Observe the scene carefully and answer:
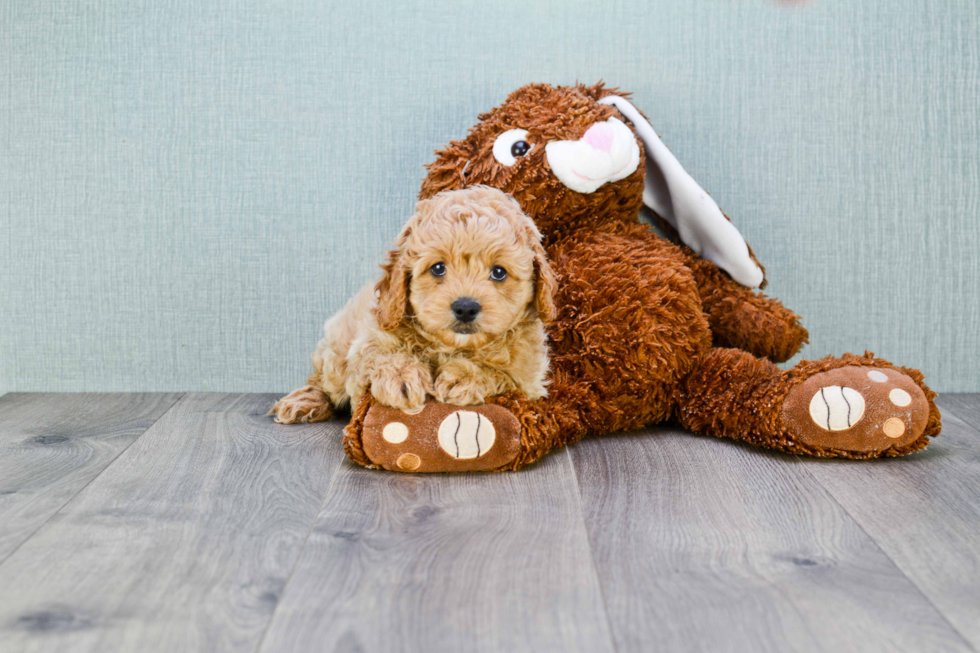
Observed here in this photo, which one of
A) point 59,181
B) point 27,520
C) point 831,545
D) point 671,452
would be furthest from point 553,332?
point 59,181

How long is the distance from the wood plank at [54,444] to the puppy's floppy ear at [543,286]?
79 centimetres

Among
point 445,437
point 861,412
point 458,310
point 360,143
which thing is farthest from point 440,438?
point 360,143

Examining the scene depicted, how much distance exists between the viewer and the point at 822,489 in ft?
4.21

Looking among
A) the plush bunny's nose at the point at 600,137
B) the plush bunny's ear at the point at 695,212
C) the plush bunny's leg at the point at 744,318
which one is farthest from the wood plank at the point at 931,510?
the plush bunny's nose at the point at 600,137

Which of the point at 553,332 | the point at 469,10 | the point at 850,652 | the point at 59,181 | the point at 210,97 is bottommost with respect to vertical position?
the point at 850,652

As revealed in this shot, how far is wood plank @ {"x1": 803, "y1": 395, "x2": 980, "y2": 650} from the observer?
953mm

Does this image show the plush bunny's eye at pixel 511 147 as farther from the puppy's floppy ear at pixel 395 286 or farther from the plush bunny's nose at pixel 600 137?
the puppy's floppy ear at pixel 395 286

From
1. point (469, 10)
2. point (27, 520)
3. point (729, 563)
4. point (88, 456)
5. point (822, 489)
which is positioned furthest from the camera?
point (469, 10)

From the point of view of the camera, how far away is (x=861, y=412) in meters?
1.39

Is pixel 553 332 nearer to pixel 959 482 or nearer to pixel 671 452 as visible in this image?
pixel 671 452

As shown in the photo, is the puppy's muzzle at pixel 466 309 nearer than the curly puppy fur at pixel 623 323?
Yes

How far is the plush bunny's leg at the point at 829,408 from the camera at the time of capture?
139cm

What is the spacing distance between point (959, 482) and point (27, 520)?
1416 millimetres

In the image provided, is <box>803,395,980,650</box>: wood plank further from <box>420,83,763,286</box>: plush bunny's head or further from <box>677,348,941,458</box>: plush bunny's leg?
<box>420,83,763,286</box>: plush bunny's head
